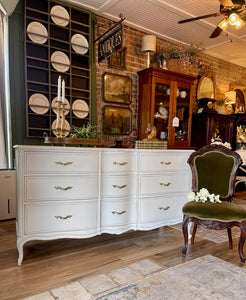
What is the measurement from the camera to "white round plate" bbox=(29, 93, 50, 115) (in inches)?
129

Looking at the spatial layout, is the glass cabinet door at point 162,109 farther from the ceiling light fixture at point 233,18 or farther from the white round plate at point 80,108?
the ceiling light fixture at point 233,18

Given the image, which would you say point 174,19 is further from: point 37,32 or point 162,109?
Result: point 37,32

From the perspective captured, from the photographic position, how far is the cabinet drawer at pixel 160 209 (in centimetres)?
245

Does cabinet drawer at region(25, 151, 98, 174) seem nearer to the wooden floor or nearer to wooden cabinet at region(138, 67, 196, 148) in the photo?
the wooden floor

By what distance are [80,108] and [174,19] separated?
2.31 meters

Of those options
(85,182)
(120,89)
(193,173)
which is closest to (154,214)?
(193,173)

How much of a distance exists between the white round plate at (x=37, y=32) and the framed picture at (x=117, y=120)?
1.39m

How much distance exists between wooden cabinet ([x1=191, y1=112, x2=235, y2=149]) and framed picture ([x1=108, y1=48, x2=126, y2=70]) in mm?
2020

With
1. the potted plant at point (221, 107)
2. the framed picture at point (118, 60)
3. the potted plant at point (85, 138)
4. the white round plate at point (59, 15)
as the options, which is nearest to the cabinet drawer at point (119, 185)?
the potted plant at point (85, 138)

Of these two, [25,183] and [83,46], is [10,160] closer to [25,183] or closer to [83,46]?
[25,183]

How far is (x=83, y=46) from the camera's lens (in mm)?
3670

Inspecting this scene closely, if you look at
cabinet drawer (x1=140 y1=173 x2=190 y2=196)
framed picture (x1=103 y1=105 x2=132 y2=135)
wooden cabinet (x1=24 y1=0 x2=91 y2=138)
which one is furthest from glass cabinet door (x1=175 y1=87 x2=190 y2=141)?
cabinet drawer (x1=140 y1=173 x2=190 y2=196)

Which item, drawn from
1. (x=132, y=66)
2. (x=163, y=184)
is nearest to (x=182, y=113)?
(x=132, y=66)

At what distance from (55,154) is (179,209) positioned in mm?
1540
